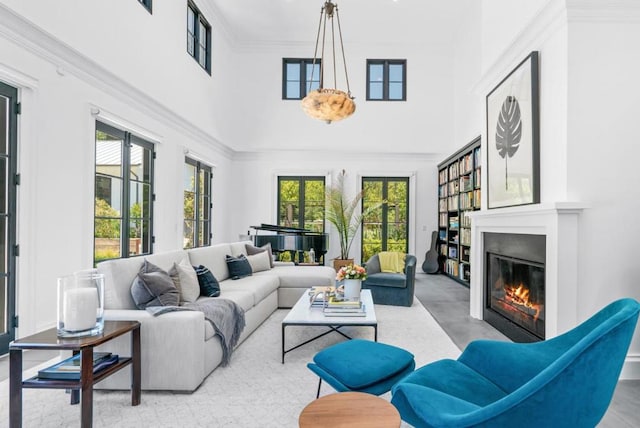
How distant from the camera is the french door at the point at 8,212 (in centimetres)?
328

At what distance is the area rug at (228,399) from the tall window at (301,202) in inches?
229

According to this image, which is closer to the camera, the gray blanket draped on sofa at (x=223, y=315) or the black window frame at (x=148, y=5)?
the gray blanket draped on sofa at (x=223, y=315)

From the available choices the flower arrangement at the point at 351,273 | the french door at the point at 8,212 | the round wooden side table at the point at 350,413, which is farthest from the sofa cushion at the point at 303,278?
the round wooden side table at the point at 350,413

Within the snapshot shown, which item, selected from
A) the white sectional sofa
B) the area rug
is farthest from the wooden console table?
the white sectional sofa

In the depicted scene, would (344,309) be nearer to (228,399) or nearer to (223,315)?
(223,315)

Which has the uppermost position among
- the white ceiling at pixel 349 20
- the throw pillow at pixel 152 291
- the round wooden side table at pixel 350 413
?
the white ceiling at pixel 349 20

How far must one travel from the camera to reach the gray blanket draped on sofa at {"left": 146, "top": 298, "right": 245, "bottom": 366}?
279 cm

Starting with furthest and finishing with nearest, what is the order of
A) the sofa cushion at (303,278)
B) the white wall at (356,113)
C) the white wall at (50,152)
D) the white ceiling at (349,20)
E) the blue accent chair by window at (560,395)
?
the white wall at (356,113)
the white ceiling at (349,20)
the sofa cushion at (303,278)
the white wall at (50,152)
the blue accent chair by window at (560,395)

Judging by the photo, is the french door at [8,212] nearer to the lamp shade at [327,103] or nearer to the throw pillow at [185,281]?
the throw pillow at [185,281]

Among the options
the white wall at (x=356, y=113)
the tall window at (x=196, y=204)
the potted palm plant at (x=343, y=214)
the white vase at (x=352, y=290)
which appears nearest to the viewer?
the white vase at (x=352, y=290)

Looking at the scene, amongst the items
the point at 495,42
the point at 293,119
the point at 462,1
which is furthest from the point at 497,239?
the point at 293,119

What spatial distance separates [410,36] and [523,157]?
6.14 metres

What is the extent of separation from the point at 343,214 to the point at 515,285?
5007mm

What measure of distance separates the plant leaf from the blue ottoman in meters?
2.48
